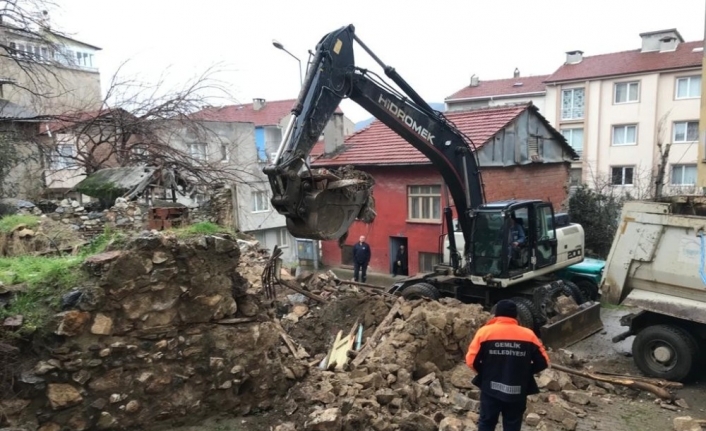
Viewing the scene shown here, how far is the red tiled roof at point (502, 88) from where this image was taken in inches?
1249

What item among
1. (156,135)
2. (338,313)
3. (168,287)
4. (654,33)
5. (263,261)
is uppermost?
(654,33)

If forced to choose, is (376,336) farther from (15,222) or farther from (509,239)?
(15,222)

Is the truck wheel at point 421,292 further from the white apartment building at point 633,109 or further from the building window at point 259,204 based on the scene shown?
the white apartment building at point 633,109

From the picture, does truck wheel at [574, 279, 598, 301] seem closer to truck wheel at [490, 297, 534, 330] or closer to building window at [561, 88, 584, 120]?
truck wheel at [490, 297, 534, 330]

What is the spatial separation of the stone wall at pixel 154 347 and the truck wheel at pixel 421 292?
5.28 m

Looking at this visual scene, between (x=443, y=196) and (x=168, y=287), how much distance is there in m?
13.0

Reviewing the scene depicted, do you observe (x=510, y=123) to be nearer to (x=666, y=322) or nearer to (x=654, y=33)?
(x=666, y=322)

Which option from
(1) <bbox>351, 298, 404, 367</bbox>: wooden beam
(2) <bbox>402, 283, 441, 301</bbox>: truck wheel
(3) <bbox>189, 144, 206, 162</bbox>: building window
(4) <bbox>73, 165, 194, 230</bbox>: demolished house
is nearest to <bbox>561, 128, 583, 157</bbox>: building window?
(3) <bbox>189, 144, 206, 162</bbox>: building window

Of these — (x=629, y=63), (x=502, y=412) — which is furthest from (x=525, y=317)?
(x=629, y=63)

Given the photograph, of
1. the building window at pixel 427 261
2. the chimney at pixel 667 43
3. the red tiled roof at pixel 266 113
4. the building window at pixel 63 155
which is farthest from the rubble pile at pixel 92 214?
the chimney at pixel 667 43

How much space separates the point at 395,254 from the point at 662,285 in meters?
11.3

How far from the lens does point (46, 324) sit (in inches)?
154

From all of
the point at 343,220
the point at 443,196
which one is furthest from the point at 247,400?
the point at 443,196

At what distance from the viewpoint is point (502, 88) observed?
109ft
